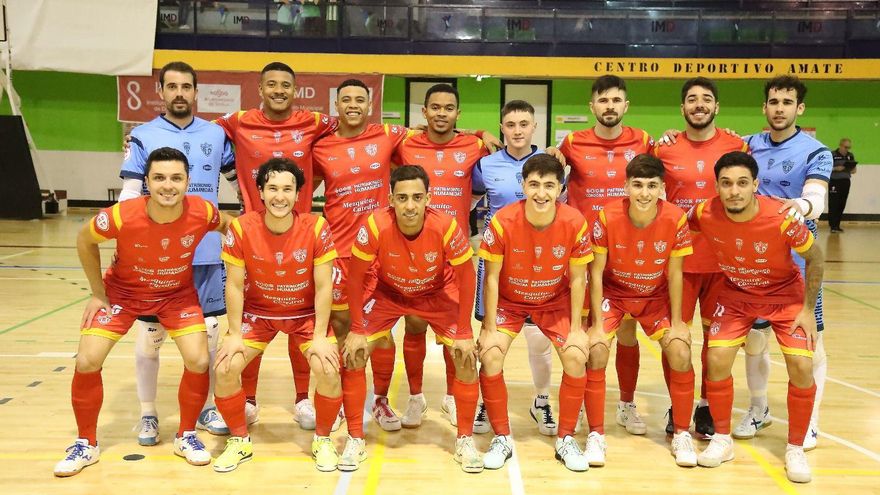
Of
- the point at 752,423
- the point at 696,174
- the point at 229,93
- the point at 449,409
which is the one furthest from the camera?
the point at 229,93

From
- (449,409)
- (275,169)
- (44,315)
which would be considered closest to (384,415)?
(449,409)

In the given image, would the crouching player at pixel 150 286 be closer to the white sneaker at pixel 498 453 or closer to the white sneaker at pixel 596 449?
the white sneaker at pixel 498 453

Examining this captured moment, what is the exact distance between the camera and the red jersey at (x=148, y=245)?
4.48 meters

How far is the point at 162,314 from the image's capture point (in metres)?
4.65

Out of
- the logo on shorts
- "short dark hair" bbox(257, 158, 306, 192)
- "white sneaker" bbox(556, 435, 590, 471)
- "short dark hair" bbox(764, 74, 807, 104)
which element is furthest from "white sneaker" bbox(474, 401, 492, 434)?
"short dark hair" bbox(764, 74, 807, 104)

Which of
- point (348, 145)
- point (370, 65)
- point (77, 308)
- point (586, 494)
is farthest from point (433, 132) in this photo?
point (370, 65)

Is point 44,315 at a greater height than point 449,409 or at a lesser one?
greater

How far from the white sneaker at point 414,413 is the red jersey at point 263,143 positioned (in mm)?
1509

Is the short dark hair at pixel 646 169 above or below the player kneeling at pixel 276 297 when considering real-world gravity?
above

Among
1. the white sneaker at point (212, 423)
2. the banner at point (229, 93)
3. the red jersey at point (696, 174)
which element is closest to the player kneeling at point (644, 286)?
the red jersey at point (696, 174)

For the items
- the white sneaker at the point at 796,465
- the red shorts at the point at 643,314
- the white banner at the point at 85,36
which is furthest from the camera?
the white banner at the point at 85,36

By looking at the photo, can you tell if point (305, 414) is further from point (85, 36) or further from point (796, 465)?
point (85, 36)

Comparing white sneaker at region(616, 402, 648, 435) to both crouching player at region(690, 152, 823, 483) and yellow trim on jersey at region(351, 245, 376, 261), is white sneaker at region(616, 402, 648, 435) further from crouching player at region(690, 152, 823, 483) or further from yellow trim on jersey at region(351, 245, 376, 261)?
yellow trim on jersey at region(351, 245, 376, 261)

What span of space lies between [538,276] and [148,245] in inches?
92.4
